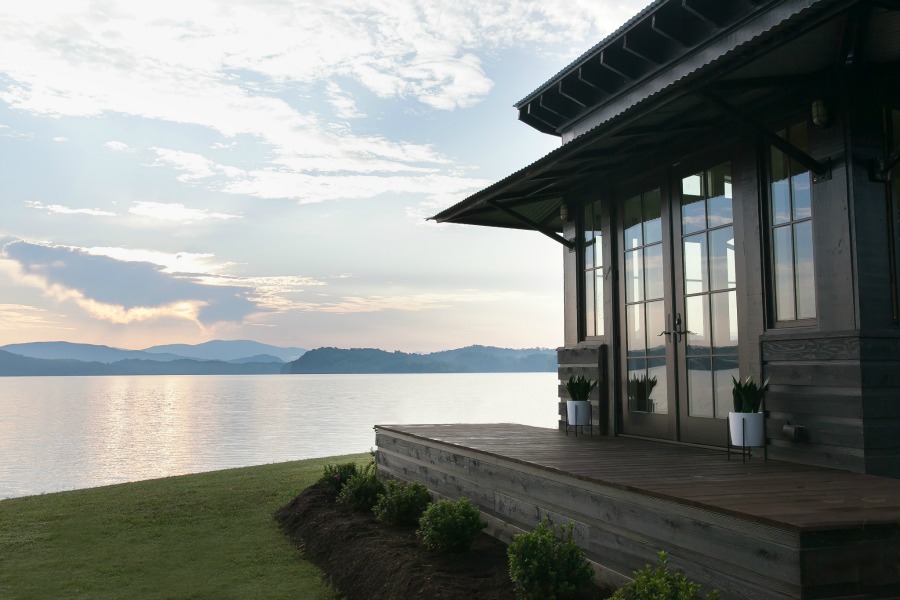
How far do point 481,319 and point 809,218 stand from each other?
35441 mm

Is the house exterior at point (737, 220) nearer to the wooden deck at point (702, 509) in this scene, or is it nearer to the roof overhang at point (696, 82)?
the roof overhang at point (696, 82)

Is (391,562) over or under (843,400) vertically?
under

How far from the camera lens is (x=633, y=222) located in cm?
785

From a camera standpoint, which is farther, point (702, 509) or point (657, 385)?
point (657, 385)

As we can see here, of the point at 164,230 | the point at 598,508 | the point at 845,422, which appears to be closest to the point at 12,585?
the point at 598,508

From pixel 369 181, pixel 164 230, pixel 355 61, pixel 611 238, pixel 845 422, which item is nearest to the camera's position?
pixel 845 422

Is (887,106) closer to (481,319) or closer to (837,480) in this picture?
(837,480)

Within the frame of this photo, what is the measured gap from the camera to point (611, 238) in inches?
322

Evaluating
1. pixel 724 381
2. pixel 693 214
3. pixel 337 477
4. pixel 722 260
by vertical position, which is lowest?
pixel 337 477

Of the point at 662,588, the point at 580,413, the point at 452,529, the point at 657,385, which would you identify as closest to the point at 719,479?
the point at 662,588

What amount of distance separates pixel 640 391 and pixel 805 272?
2.58 m

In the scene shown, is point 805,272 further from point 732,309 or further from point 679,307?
point 679,307

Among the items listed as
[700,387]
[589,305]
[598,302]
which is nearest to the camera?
[700,387]

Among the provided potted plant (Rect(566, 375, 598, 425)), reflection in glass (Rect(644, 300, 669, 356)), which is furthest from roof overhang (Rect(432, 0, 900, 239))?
potted plant (Rect(566, 375, 598, 425))
